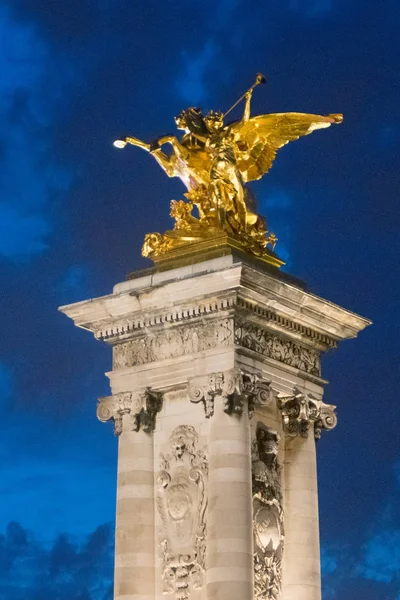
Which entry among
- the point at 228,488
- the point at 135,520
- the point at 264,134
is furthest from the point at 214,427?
the point at 264,134

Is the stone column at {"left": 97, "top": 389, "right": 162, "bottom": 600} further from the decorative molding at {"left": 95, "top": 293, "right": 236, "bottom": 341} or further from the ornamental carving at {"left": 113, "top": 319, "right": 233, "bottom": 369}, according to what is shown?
Result: the decorative molding at {"left": 95, "top": 293, "right": 236, "bottom": 341}

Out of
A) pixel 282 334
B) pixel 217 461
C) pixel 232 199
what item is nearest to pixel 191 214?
pixel 232 199

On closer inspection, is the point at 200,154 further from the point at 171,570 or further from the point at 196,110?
the point at 171,570

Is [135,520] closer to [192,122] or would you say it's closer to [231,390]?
[231,390]

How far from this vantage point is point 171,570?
25.4 m

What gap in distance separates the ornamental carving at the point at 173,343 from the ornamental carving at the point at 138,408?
56 cm

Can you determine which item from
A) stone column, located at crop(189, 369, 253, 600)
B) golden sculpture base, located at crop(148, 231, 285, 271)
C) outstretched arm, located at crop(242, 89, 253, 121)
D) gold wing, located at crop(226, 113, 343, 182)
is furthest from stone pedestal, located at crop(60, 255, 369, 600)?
outstretched arm, located at crop(242, 89, 253, 121)

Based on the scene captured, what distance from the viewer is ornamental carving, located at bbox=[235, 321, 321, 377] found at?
25.7 metres

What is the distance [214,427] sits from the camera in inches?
995

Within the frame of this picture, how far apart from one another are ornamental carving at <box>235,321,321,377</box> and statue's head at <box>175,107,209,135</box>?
379 centimetres

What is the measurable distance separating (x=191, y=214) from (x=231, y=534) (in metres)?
5.99

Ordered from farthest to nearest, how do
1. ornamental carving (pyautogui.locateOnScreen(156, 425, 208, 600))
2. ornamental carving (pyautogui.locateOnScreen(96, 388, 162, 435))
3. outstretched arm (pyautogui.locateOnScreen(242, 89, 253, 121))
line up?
1. outstretched arm (pyautogui.locateOnScreen(242, 89, 253, 121))
2. ornamental carving (pyautogui.locateOnScreen(96, 388, 162, 435))
3. ornamental carving (pyautogui.locateOnScreen(156, 425, 208, 600))

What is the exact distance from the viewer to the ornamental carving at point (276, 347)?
25.7 meters

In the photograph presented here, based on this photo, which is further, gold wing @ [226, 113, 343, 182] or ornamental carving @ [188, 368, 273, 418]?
gold wing @ [226, 113, 343, 182]
